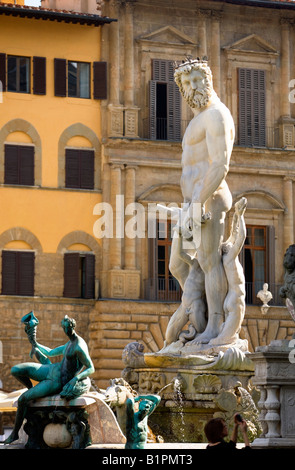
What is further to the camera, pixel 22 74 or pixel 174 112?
pixel 174 112

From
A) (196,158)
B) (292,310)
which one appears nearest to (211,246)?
(196,158)

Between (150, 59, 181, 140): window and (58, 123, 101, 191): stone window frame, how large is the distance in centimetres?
176

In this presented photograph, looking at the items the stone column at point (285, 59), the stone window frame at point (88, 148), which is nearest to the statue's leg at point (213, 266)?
the stone window frame at point (88, 148)

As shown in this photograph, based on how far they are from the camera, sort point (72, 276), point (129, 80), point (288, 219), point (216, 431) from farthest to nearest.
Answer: point (288, 219) → point (129, 80) → point (72, 276) → point (216, 431)

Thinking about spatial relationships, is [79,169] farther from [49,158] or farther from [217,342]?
[217,342]

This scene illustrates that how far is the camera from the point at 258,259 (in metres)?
37.4

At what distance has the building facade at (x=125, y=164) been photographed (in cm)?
3541

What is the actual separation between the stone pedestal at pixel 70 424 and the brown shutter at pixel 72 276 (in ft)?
81.5

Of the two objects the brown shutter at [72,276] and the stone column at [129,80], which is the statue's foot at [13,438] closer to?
the brown shutter at [72,276]

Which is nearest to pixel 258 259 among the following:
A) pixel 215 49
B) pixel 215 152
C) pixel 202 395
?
pixel 215 49

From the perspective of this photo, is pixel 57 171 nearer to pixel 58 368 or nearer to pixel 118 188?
Answer: pixel 118 188

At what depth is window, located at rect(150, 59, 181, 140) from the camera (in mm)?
37009

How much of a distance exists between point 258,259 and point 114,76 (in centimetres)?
670

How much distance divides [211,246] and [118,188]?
21.5 metres
